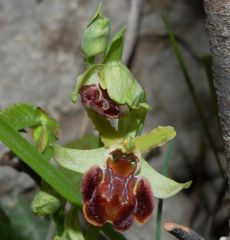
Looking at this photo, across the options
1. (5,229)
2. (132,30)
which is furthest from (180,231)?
(132,30)

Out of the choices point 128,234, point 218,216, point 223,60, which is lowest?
point 218,216

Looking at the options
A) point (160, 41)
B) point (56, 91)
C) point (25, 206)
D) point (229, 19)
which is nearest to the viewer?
point (229, 19)

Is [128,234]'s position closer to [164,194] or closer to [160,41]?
[160,41]

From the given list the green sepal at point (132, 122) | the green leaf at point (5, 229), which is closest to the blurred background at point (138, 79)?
the green leaf at point (5, 229)

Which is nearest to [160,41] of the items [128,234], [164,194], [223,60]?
[128,234]

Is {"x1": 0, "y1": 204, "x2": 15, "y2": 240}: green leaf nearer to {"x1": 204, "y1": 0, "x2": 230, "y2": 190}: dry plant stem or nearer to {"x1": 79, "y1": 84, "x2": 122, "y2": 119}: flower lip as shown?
{"x1": 79, "y1": 84, "x2": 122, "y2": 119}: flower lip

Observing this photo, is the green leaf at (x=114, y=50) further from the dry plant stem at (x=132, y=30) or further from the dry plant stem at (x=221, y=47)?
the dry plant stem at (x=132, y=30)

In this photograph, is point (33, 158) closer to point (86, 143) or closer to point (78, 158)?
point (78, 158)

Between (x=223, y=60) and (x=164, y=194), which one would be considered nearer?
(x=223, y=60)
